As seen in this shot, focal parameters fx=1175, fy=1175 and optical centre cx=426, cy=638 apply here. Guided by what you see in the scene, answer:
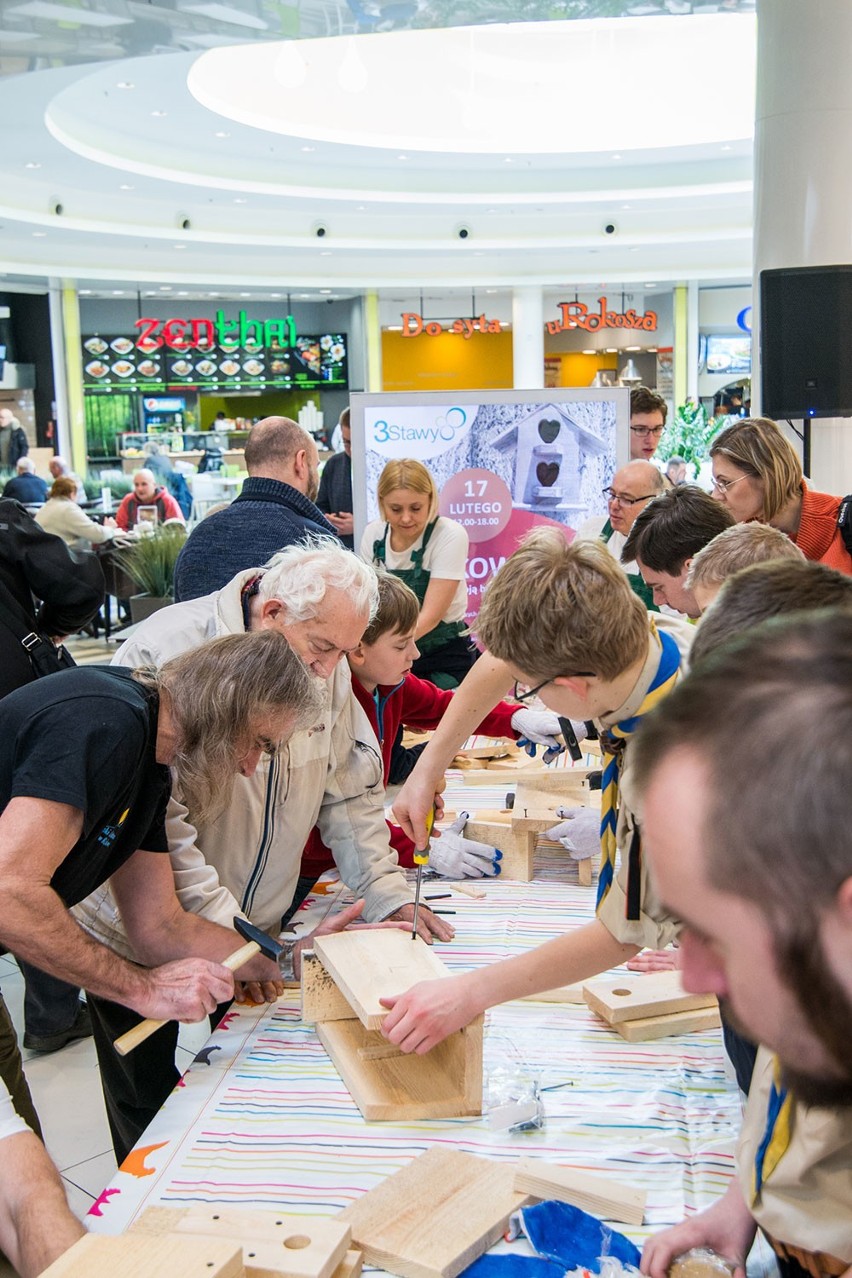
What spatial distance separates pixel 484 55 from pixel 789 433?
351 inches

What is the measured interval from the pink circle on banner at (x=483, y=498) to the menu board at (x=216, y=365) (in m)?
13.3

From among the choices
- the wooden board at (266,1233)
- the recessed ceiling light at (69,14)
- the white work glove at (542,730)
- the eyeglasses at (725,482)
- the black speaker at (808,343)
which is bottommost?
the wooden board at (266,1233)

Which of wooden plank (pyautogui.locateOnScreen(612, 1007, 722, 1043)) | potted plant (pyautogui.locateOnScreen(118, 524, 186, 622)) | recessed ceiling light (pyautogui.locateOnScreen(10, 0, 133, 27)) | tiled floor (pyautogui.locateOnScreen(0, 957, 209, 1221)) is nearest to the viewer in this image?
wooden plank (pyautogui.locateOnScreen(612, 1007, 722, 1043))

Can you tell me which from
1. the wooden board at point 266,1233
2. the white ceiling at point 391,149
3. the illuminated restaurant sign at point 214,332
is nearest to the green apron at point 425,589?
the wooden board at point 266,1233

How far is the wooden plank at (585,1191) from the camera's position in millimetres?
1392

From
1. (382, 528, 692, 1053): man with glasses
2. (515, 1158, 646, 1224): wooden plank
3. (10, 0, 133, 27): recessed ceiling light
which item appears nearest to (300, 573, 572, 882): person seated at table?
(382, 528, 692, 1053): man with glasses

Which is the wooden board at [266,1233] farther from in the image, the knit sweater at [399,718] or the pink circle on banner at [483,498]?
the pink circle on banner at [483,498]

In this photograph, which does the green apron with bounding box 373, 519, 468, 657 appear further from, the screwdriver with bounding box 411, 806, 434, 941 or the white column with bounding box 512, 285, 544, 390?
the white column with bounding box 512, 285, 544, 390

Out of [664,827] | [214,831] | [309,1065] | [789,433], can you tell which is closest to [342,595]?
[214,831]

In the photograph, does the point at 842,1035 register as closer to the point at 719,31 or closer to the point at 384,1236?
the point at 384,1236

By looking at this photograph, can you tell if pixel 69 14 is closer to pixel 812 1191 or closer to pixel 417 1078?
pixel 417 1078

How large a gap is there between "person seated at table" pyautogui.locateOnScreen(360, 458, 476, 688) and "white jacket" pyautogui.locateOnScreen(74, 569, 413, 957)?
1.92 metres

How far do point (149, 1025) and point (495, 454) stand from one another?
4310 millimetres

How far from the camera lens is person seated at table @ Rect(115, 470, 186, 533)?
1091cm
